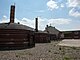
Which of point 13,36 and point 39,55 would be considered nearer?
point 39,55

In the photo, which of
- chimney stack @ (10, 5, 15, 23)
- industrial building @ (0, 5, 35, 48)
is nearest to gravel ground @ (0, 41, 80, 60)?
industrial building @ (0, 5, 35, 48)

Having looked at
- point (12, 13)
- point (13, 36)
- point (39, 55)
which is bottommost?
point (39, 55)

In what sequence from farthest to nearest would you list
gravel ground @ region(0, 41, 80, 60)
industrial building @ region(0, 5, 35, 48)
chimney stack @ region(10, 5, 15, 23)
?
chimney stack @ region(10, 5, 15, 23) < industrial building @ region(0, 5, 35, 48) < gravel ground @ region(0, 41, 80, 60)

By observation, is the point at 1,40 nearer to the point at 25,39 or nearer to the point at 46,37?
the point at 25,39

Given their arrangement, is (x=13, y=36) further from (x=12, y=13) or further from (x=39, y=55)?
(x=39, y=55)

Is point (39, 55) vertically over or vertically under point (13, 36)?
under

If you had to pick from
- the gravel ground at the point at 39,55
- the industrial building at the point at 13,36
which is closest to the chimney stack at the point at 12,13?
the industrial building at the point at 13,36

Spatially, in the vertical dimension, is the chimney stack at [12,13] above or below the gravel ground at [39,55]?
above

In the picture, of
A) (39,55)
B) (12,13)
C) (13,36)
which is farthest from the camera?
(12,13)

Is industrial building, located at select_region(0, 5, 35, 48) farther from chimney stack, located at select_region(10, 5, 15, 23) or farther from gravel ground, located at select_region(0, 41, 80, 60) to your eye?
gravel ground, located at select_region(0, 41, 80, 60)

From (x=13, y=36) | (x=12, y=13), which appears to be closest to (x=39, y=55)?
(x=13, y=36)

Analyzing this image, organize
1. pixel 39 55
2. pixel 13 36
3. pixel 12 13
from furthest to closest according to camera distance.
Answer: pixel 12 13 → pixel 13 36 → pixel 39 55

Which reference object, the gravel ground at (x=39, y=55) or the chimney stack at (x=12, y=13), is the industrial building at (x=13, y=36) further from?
the gravel ground at (x=39, y=55)

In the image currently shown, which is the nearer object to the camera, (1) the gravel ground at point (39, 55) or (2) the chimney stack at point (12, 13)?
(1) the gravel ground at point (39, 55)
